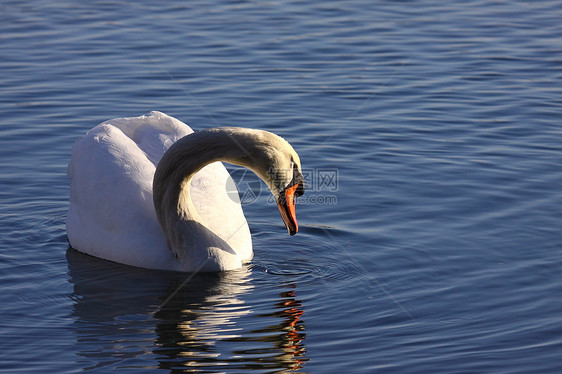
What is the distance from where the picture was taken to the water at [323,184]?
312 inches

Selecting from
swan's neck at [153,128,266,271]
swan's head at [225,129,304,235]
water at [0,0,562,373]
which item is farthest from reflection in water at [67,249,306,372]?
swan's head at [225,129,304,235]

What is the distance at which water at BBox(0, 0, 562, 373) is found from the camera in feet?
26.0

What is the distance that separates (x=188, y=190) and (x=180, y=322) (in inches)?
62.3

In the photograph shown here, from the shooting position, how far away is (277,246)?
33.2 feet

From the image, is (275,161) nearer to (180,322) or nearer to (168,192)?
(168,192)

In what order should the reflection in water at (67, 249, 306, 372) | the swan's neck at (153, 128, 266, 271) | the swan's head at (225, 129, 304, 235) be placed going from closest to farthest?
the reflection in water at (67, 249, 306, 372) < the swan's head at (225, 129, 304, 235) < the swan's neck at (153, 128, 266, 271)

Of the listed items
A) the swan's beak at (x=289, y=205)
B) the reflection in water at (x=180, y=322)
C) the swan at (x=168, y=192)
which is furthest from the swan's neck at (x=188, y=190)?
the swan's beak at (x=289, y=205)

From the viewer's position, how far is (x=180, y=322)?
27.3 ft

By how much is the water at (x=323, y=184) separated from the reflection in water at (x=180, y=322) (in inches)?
0.9

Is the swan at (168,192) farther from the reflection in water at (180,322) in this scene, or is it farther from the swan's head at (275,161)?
the reflection in water at (180,322)

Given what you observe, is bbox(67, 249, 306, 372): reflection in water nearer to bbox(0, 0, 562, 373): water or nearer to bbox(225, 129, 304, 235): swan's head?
bbox(0, 0, 562, 373): water

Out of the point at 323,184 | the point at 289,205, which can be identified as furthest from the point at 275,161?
the point at 323,184

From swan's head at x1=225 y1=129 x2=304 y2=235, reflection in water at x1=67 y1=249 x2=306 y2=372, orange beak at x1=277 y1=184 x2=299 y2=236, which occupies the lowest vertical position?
reflection in water at x1=67 y1=249 x2=306 y2=372

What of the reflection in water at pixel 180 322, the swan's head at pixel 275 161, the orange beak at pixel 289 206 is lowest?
the reflection in water at pixel 180 322
